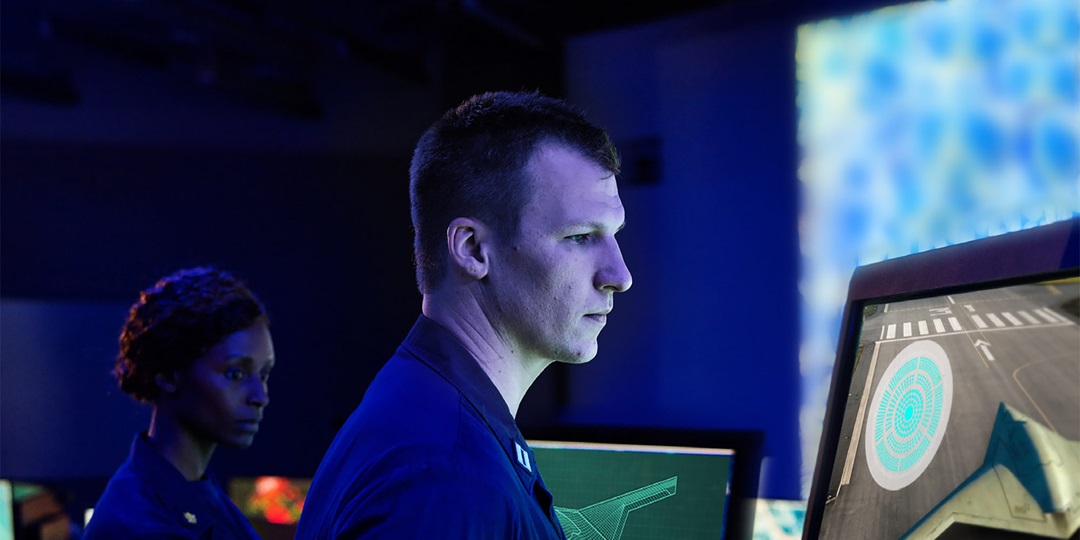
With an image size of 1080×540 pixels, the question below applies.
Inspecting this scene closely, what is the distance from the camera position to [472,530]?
0.63 m

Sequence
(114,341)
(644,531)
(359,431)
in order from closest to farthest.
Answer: (359,431)
(644,531)
(114,341)

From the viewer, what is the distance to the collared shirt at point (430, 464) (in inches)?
25.0

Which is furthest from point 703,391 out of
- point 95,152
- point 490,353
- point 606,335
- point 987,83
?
point 490,353

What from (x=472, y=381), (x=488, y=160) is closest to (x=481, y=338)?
(x=472, y=381)

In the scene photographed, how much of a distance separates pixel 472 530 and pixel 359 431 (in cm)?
16

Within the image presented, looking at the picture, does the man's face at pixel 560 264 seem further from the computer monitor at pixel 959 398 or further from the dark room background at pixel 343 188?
the dark room background at pixel 343 188

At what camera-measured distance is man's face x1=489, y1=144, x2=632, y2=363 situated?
2.82 ft

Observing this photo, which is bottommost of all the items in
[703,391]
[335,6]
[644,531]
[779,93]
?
[703,391]

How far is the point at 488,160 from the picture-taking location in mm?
890

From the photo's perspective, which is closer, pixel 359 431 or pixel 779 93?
pixel 359 431

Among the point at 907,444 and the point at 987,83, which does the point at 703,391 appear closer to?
the point at 987,83

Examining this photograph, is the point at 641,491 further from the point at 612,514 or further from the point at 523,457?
the point at 523,457

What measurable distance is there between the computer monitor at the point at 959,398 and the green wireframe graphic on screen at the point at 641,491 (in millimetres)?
233

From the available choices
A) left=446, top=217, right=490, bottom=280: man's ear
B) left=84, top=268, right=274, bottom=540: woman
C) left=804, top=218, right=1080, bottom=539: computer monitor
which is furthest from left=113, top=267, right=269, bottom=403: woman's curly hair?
left=804, top=218, right=1080, bottom=539: computer monitor
